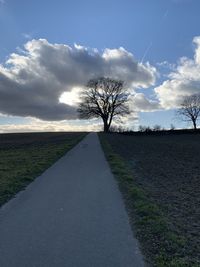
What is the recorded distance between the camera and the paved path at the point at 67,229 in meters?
5.25

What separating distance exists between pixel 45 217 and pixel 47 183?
15.2 feet

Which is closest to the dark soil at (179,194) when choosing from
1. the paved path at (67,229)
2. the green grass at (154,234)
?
the green grass at (154,234)

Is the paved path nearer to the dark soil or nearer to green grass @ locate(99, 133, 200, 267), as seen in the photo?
green grass @ locate(99, 133, 200, 267)

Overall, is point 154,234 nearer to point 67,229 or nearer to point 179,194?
point 67,229

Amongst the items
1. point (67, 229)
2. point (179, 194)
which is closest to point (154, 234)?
point (67, 229)

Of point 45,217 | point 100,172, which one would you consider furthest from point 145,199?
point 100,172

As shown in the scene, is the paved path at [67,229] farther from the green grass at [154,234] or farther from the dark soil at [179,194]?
the dark soil at [179,194]

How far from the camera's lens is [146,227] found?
6871 millimetres

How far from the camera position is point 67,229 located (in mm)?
6730

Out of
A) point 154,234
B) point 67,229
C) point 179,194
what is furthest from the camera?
point 179,194

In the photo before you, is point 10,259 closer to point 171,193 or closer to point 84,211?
point 84,211

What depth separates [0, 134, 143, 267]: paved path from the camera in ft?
17.2

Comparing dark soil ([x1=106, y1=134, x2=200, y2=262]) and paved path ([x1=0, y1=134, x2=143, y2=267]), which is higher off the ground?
paved path ([x1=0, y1=134, x2=143, y2=267])

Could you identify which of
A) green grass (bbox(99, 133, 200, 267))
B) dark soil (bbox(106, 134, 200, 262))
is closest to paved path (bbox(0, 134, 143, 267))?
green grass (bbox(99, 133, 200, 267))
